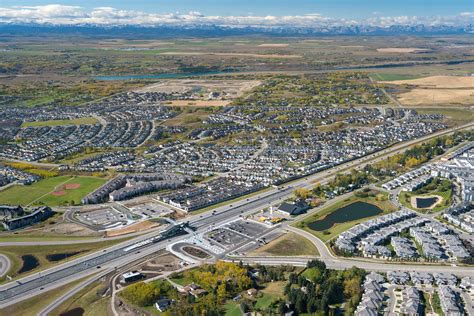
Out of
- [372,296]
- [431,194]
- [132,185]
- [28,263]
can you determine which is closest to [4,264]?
[28,263]

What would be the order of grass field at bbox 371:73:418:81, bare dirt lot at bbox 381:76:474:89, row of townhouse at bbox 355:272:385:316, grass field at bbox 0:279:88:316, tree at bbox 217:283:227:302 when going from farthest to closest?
1. grass field at bbox 371:73:418:81
2. bare dirt lot at bbox 381:76:474:89
3. tree at bbox 217:283:227:302
4. grass field at bbox 0:279:88:316
5. row of townhouse at bbox 355:272:385:316

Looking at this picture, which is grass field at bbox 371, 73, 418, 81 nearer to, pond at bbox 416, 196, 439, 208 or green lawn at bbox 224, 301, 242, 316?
pond at bbox 416, 196, 439, 208

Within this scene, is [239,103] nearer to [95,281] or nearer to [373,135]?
[373,135]

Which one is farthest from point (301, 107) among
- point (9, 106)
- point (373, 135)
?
point (9, 106)

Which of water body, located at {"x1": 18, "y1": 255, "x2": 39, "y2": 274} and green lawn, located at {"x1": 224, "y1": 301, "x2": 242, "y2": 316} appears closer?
green lawn, located at {"x1": 224, "y1": 301, "x2": 242, "y2": 316}

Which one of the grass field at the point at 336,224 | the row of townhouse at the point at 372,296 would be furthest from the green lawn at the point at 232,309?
the grass field at the point at 336,224

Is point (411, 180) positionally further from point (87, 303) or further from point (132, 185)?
point (87, 303)

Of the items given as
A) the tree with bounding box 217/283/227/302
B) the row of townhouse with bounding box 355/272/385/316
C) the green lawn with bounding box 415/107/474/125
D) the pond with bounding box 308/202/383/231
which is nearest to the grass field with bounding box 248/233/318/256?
the pond with bounding box 308/202/383/231

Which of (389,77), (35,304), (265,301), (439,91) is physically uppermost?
(389,77)
